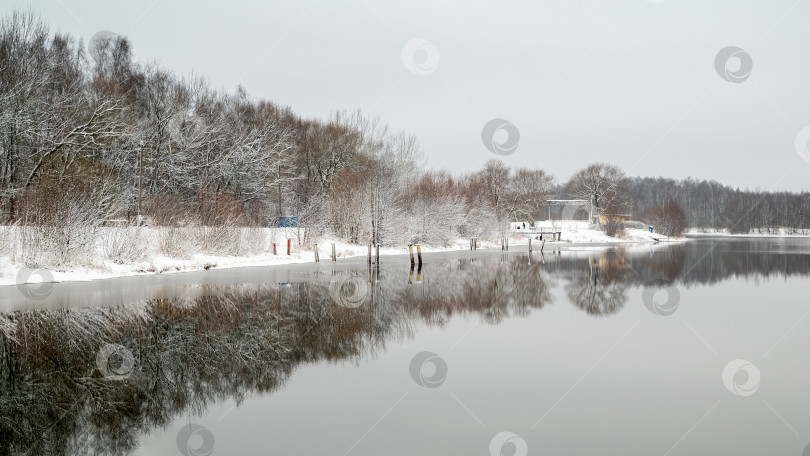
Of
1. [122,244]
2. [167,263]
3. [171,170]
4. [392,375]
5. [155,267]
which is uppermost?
[171,170]

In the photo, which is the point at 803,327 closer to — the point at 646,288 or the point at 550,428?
the point at 646,288

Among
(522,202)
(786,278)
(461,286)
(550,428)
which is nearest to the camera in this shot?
(550,428)

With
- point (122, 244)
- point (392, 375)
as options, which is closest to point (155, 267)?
point (122, 244)

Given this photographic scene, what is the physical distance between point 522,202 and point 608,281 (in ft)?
237

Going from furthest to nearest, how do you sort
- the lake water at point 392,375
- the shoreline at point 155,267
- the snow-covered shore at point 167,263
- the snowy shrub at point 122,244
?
1. the snowy shrub at point 122,244
2. the snow-covered shore at point 167,263
3. the shoreline at point 155,267
4. the lake water at point 392,375

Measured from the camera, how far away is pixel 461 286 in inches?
883

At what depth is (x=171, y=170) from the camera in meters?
43.0

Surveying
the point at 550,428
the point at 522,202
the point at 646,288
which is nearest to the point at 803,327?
the point at 646,288

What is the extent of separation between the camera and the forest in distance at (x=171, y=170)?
2438 centimetres

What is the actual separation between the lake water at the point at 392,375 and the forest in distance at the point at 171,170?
256 inches

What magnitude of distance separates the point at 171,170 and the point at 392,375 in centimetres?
3760

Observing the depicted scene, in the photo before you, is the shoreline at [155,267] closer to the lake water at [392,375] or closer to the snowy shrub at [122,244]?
the snowy shrub at [122,244]

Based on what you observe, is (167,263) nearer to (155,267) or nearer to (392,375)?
(155,267)

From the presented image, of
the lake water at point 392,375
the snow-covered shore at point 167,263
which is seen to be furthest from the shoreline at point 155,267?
the lake water at point 392,375
